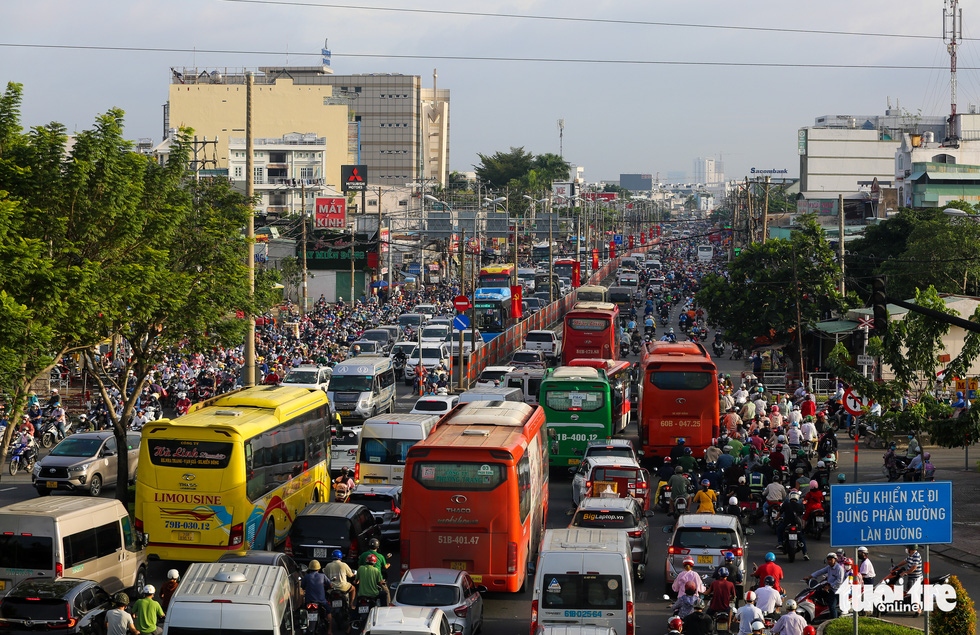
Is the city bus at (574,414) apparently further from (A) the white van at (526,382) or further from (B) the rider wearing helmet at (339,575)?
(B) the rider wearing helmet at (339,575)

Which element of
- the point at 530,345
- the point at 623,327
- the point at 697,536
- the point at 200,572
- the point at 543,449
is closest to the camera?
the point at 200,572

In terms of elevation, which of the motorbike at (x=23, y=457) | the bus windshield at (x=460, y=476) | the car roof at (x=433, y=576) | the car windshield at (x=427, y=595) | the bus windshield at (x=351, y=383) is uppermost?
the bus windshield at (x=460, y=476)

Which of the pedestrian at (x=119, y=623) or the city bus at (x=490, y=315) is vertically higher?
the city bus at (x=490, y=315)

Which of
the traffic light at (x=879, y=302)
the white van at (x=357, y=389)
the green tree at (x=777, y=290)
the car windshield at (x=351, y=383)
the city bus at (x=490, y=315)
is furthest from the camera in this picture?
the city bus at (x=490, y=315)

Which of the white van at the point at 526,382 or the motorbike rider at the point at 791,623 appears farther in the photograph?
the white van at the point at 526,382

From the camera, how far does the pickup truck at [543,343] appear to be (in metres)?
54.1

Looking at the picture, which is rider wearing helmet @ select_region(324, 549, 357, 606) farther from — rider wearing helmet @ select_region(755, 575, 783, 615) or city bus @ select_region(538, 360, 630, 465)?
city bus @ select_region(538, 360, 630, 465)

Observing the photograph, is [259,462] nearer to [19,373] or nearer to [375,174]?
[19,373]

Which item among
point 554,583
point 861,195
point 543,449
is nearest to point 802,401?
point 543,449

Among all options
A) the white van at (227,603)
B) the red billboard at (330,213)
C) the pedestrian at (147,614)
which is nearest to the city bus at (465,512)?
the white van at (227,603)

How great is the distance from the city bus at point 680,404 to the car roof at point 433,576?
15.1 meters

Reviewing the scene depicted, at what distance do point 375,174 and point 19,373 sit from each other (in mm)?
154699

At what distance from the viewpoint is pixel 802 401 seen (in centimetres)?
3859

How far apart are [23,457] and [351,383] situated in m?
10.1
